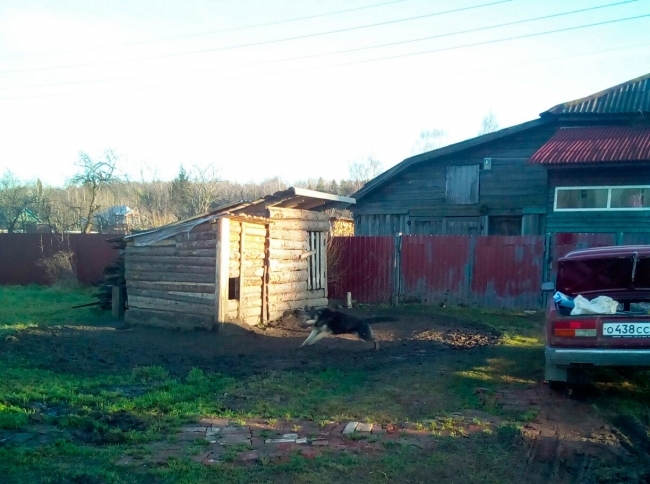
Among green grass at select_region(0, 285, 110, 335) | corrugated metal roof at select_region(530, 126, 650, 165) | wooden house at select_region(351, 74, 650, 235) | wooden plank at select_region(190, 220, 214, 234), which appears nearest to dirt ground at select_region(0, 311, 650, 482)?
green grass at select_region(0, 285, 110, 335)

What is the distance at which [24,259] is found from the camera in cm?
2152

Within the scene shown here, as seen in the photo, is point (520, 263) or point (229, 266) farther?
point (520, 263)

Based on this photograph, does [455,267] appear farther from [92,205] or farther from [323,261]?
[92,205]

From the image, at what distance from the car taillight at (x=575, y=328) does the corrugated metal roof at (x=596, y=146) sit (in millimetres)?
11438

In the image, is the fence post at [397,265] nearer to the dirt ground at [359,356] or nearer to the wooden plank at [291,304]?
the dirt ground at [359,356]

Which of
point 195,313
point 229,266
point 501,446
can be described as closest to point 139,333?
point 195,313

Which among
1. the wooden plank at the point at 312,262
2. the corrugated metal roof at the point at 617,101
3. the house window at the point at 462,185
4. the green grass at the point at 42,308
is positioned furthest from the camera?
the house window at the point at 462,185

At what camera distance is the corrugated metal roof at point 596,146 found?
53.3 feet

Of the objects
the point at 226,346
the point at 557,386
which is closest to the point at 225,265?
the point at 226,346

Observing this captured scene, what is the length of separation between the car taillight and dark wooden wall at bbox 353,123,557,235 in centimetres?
1263

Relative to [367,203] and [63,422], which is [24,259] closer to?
[367,203]

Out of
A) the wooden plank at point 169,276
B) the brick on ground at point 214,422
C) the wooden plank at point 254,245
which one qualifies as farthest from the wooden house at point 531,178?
the brick on ground at point 214,422

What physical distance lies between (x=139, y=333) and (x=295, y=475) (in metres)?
7.92

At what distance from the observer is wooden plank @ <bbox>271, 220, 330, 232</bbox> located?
12695 millimetres
